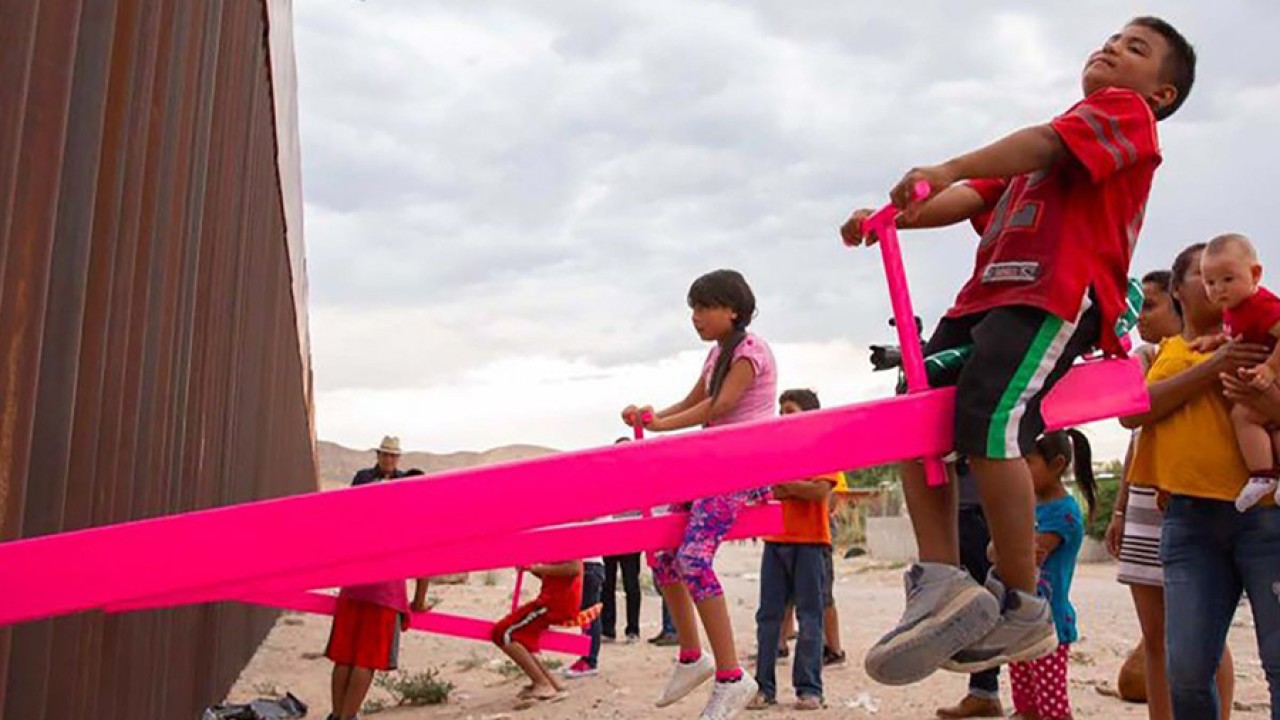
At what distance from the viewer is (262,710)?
648 centimetres

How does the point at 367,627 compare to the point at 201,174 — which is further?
the point at 367,627

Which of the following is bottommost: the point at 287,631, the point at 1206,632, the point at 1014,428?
the point at 287,631

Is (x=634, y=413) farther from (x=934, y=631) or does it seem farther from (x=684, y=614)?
(x=934, y=631)

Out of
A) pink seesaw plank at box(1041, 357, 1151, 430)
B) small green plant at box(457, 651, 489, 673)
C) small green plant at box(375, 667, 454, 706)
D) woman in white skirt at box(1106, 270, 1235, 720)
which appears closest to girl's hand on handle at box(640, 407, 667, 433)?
woman in white skirt at box(1106, 270, 1235, 720)

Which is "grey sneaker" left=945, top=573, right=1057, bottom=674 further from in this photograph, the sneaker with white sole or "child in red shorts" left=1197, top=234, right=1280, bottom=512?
the sneaker with white sole

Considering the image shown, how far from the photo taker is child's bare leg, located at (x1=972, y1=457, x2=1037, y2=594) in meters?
2.60

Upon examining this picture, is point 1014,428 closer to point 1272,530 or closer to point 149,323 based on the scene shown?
point 1272,530

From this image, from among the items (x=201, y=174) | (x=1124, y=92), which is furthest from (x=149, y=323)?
(x=1124, y=92)

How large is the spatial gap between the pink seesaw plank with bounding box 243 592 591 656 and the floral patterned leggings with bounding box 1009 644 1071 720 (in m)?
3.18

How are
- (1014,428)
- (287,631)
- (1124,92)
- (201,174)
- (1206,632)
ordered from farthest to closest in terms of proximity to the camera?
(287,631)
(201,174)
(1206,632)
(1124,92)
(1014,428)

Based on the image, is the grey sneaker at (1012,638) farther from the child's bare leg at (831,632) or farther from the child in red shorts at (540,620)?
the child's bare leg at (831,632)

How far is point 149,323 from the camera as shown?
3.26 m

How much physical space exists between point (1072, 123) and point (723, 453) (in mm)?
1193

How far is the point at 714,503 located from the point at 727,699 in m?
0.95
